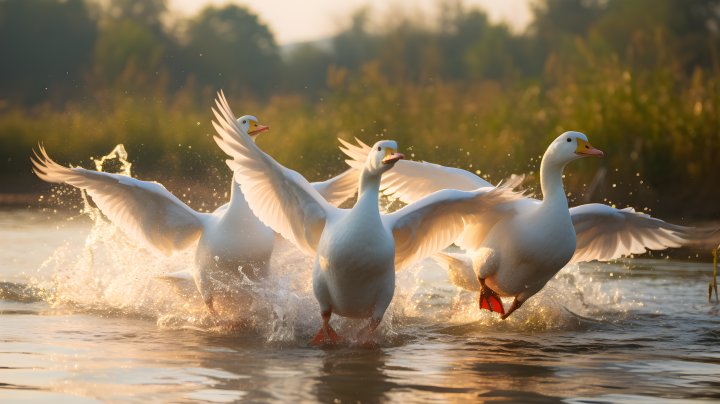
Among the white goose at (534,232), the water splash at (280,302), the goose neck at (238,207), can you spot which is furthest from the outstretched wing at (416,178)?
the goose neck at (238,207)

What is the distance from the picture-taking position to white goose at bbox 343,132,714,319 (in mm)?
6066

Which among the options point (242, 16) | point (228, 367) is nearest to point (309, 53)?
point (242, 16)

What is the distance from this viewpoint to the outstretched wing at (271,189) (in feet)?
18.4

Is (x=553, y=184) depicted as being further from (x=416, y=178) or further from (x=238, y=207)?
(x=238, y=207)

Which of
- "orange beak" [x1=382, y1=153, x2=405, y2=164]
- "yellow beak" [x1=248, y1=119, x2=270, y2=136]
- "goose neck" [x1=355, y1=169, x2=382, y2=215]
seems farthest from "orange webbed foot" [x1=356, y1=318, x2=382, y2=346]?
"yellow beak" [x1=248, y1=119, x2=270, y2=136]

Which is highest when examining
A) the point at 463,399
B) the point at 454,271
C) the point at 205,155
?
the point at 205,155

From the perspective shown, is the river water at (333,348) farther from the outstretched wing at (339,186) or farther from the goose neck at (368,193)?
the goose neck at (368,193)

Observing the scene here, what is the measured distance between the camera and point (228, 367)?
493 centimetres

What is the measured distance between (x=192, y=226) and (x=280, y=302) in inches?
47.4

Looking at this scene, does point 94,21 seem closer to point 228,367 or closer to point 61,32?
point 61,32

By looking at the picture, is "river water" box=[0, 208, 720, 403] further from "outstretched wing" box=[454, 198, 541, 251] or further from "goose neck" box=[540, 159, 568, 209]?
"goose neck" box=[540, 159, 568, 209]

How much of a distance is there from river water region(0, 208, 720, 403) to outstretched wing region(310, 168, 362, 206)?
687mm

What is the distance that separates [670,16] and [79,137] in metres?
24.7

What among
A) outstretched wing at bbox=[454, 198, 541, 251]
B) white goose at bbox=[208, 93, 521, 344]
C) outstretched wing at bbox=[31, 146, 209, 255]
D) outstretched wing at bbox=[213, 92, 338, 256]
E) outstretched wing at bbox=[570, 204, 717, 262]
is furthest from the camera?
outstretched wing at bbox=[570, 204, 717, 262]
